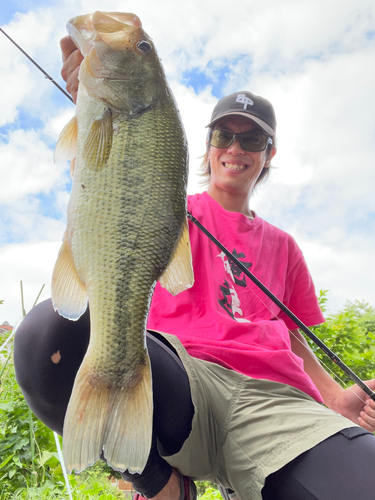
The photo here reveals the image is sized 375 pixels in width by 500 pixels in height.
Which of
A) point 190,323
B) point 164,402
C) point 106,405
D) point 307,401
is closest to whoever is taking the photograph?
A: point 106,405

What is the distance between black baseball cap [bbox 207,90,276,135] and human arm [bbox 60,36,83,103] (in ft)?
3.66

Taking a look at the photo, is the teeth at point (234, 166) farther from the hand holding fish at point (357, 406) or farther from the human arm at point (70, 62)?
the hand holding fish at point (357, 406)

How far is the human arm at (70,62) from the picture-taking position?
1.49 meters

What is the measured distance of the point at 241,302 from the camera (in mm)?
2035

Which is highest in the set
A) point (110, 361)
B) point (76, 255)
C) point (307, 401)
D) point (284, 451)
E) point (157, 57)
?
point (157, 57)

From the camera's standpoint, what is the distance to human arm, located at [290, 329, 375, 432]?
6.85 feet

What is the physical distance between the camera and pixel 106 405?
114 cm

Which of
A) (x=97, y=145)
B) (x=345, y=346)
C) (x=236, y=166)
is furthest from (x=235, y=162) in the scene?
(x=345, y=346)

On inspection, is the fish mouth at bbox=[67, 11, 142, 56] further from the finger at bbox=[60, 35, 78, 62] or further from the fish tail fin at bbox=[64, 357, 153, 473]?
the fish tail fin at bbox=[64, 357, 153, 473]

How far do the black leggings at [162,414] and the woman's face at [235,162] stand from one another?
128 centimetres

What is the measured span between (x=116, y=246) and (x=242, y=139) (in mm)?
1561

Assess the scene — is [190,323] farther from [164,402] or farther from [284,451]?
[284,451]

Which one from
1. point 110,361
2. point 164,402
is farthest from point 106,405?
point 164,402

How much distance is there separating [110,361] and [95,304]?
0.54 feet
